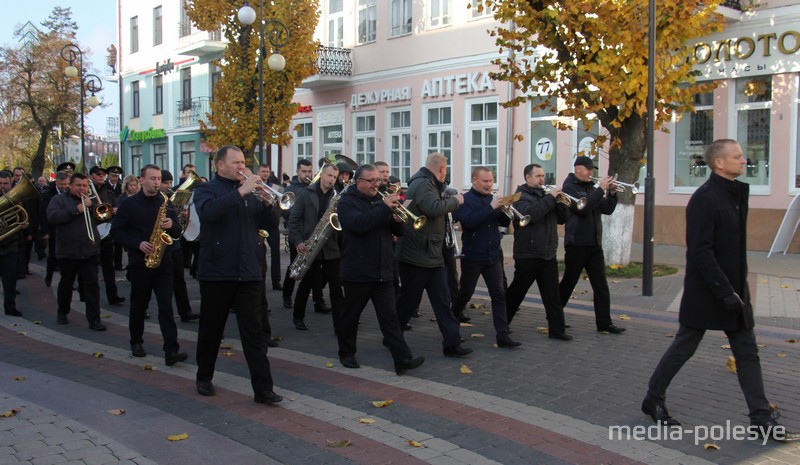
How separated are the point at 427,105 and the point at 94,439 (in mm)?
18987

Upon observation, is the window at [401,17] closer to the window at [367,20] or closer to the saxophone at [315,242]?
the window at [367,20]

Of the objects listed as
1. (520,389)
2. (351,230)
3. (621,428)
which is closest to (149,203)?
(351,230)

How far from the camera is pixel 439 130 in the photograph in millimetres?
23016

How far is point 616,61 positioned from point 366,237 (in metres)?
6.65

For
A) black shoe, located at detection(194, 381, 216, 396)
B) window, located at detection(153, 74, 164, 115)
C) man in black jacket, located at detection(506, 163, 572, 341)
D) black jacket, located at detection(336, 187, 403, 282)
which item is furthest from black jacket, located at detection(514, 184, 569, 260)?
window, located at detection(153, 74, 164, 115)

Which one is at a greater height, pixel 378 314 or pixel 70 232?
pixel 70 232

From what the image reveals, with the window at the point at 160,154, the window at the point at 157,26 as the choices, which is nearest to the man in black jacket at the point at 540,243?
the window at the point at 160,154

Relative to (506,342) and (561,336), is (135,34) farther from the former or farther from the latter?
(506,342)

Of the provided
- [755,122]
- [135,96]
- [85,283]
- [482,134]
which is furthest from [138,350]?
[135,96]

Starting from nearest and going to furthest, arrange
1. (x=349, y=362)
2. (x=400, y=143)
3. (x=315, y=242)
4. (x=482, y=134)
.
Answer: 1. (x=349, y=362)
2. (x=315, y=242)
3. (x=482, y=134)
4. (x=400, y=143)

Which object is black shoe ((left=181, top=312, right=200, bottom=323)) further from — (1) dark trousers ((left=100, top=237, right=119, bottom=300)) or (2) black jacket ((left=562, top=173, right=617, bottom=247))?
(2) black jacket ((left=562, top=173, right=617, bottom=247))

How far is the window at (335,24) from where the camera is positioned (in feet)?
88.8

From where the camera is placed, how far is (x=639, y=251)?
656 inches

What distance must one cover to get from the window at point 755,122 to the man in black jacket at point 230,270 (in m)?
12.9
